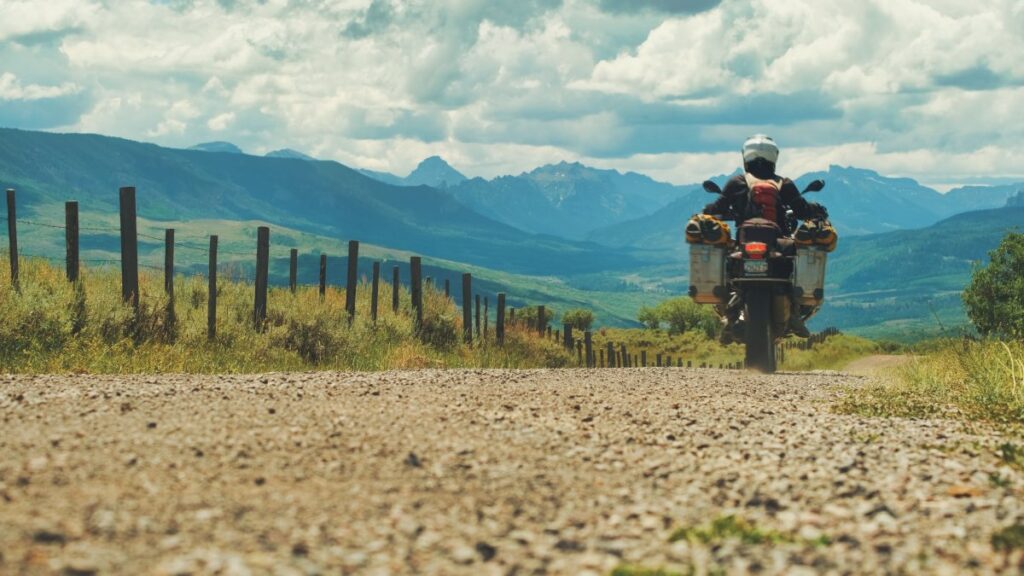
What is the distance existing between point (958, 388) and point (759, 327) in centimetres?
546

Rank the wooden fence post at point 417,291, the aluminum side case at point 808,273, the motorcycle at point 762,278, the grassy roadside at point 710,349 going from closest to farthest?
the motorcycle at point 762,278, the aluminum side case at point 808,273, the wooden fence post at point 417,291, the grassy roadside at point 710,349

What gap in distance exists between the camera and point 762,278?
17641 millimetres

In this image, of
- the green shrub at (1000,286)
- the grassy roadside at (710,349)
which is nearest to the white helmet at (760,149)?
the grassy roadside at (710,349)

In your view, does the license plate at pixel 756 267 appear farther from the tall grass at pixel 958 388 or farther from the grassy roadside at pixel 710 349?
the grassy roadside at pixel 710 349

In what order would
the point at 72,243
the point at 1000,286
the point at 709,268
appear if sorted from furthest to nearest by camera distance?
the point at 1000,286
the point at 709,268
the point at 72,243

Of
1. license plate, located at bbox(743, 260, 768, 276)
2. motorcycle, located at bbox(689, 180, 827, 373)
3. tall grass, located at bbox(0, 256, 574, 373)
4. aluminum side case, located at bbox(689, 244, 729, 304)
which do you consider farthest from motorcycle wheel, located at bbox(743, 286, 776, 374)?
tall grass, located at bbox(0, 256, 574, 373)

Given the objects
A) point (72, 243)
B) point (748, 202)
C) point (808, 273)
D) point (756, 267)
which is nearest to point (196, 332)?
point (72, 243)

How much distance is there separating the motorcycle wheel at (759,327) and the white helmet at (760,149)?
258cm

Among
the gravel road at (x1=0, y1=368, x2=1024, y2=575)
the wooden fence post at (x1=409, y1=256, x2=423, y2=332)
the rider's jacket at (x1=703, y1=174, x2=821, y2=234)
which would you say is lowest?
the gravel road at (x1=0, y1=368, x2=1024, y2=575)

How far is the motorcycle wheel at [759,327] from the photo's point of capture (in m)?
18.0

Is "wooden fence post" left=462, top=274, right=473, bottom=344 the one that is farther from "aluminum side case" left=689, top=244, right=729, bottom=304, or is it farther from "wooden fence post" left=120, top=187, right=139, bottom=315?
"wooden fence post" left=120, top=187, right=139, bottom=315

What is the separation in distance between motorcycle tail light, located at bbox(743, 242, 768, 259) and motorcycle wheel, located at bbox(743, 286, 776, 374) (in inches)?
22.6

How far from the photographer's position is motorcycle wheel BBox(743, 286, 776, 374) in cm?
1795

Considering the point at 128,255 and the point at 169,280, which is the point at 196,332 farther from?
the point at 128,255
